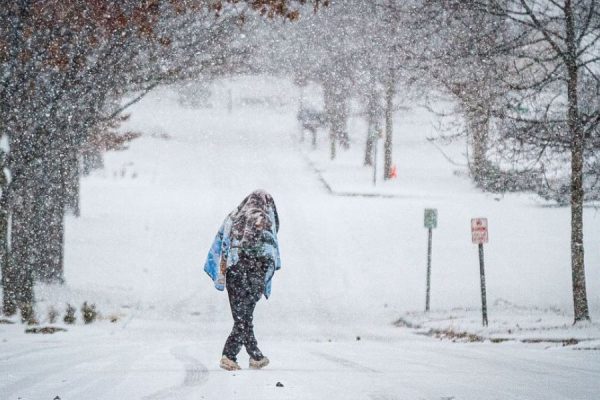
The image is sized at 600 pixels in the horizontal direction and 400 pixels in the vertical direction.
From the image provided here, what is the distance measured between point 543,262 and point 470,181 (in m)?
12.0

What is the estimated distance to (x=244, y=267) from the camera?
666cm

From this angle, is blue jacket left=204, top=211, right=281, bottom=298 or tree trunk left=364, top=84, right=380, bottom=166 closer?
blue jacket left=204, top=211, right=281, bottom=298

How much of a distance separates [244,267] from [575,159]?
7177 mm

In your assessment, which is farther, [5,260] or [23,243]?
[23,243]

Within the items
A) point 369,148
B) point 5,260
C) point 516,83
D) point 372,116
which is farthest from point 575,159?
point 369,148

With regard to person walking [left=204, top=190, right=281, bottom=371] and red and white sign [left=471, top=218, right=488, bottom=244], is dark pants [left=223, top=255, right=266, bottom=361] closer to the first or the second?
person walking [left=204, top=190, right=281, bottom=371]

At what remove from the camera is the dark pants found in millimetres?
6668

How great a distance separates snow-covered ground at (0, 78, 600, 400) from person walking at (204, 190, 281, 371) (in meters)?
0.28

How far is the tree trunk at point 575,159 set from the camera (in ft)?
36.6

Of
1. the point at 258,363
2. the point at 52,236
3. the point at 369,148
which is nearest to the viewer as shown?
the point at 258,363

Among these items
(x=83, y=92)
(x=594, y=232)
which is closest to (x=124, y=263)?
(x=83, y=92)

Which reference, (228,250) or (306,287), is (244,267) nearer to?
(228,250)

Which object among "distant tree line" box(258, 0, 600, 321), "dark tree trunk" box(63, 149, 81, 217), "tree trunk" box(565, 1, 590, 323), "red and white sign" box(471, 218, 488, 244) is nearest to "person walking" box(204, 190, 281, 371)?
Answer: "distant tree line" box(258, 0, 600, 321)

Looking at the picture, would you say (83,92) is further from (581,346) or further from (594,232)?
(594,232)
